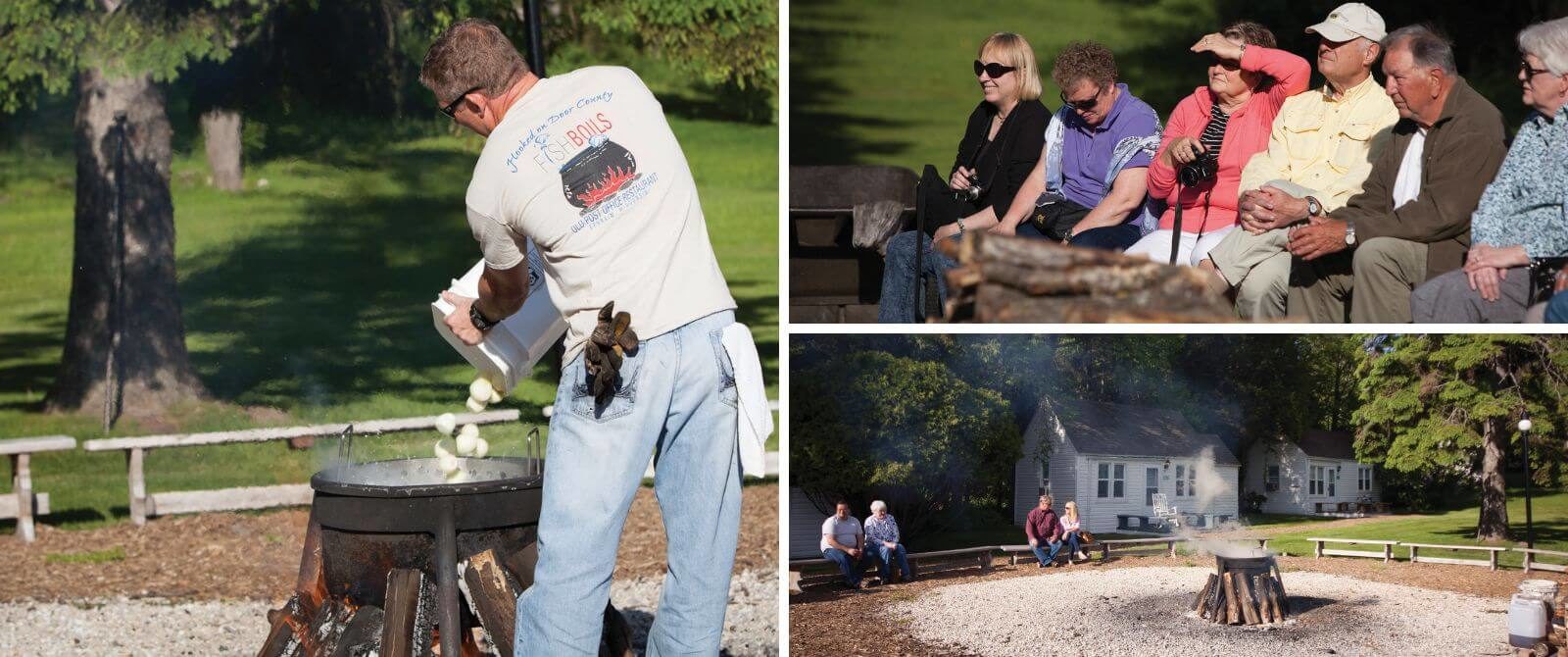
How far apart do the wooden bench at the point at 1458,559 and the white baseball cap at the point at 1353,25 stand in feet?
4.37

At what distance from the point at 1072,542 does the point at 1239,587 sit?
16.6 inches

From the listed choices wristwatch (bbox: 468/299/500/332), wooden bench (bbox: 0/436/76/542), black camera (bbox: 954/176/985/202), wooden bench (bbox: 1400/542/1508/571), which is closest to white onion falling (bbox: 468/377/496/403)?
wristwatch (bbox: 468/299/500/332)

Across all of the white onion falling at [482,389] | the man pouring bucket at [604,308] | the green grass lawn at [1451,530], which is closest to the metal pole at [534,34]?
the white onion falling at [482,389]

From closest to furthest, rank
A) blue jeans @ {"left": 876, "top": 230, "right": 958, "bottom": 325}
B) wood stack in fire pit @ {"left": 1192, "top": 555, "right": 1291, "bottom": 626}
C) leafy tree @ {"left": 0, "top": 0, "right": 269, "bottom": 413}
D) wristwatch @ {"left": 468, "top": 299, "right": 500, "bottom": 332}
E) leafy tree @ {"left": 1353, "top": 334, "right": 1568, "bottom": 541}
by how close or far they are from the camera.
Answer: wristwatch @ {"left": 468, "top": 299, "right": 500, "bottom": 332}, leafy tree @ {"left": 1353, "top": 334, "right": 1568, "bottom": 541}, wood stack in fire pit @ {"left": 1192, "top": 555, "right": 1291, "bottom": 626}, blue jeans @ {"left": 876, "top": 230, "right": 958, "bottom": 325}, leafy tree @ {"left": 0, "top": 0, "right": 269, "bottom": 413}

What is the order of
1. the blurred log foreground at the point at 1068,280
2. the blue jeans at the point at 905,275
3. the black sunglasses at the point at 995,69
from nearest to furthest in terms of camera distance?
the blurred log foreground at the point at 1068,280 → the blue jeans at the point at 905,275 → the black sunglasses at the point at 995,69

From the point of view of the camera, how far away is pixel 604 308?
3371 mm

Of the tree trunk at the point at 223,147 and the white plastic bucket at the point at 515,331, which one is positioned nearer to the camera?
the white plastic bucket at the point at 515,331

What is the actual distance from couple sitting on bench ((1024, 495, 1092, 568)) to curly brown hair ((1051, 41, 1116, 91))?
1.27 m

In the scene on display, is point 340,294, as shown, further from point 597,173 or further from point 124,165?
point 597,173

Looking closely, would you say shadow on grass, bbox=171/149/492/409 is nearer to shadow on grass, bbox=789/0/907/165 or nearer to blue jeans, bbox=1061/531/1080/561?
shadow on grass, bbox=789/0/907/165

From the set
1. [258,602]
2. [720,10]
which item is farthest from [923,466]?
[720,10]

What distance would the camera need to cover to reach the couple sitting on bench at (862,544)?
4.18 metres

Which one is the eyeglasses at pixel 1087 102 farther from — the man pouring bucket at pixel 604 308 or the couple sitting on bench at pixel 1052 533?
the man pouring bucket at pixel 604 308

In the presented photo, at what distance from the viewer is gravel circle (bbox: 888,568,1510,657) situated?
3982 mm
